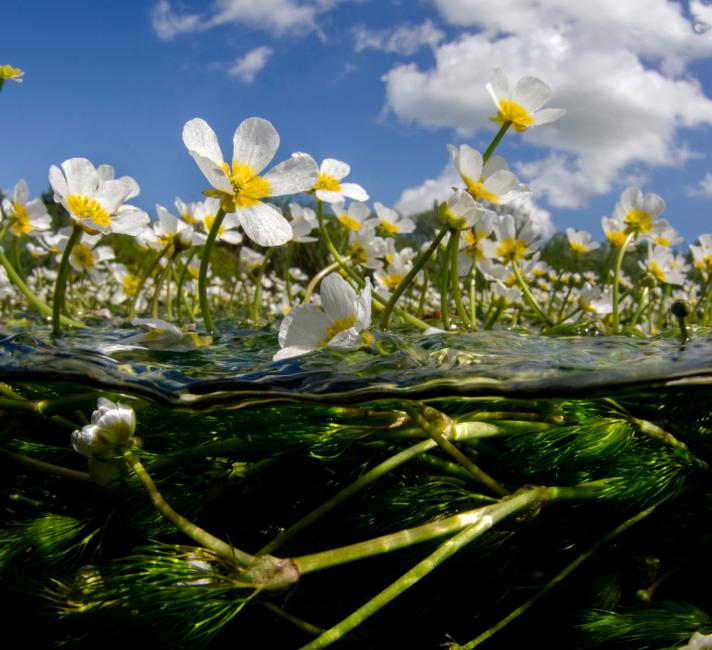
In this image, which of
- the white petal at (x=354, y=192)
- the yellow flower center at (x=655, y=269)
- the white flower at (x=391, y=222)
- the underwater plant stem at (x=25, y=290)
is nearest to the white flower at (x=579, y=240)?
the yellow flower center at (x=655, y=269)

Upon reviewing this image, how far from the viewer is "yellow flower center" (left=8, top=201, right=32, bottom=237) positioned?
231cm

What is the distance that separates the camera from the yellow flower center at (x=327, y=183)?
197 centimetres

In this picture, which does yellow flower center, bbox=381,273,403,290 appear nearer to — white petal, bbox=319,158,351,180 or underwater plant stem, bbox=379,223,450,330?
white petal, bbox=319,158,351,180

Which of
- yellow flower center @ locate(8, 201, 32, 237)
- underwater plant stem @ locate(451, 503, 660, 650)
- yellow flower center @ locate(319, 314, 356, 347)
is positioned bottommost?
underwater plant stem @ locate(451, 503, 660, 650)

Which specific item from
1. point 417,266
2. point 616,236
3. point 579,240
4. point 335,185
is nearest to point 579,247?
point 579,240

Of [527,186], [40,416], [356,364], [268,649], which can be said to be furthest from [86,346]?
[527,186]

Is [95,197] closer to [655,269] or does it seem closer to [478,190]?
[478,190]

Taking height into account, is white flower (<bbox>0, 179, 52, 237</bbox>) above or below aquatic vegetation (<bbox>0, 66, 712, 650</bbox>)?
above

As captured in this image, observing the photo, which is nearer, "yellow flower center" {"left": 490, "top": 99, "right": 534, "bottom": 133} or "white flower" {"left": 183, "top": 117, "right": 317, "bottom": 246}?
"white flower" {"left": 183, "top": 117, "right": 317, "bottom": 246}

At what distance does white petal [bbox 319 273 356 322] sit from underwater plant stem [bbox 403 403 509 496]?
0.18 meters

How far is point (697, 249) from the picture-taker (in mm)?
2914

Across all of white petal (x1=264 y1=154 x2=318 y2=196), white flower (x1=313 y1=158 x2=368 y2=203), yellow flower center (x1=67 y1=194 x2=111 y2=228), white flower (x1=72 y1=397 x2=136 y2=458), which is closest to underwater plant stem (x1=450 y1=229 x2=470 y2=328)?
white flower (x1=313 y1=158 x2=368 y2=203)

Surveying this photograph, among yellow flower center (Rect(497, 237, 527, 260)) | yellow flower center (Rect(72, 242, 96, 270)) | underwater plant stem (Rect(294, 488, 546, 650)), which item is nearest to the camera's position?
underwater plant stem (Rect(294, 488, 546, 650))

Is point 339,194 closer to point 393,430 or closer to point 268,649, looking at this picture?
point 393,430
